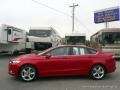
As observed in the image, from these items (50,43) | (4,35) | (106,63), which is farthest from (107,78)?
(50,43)

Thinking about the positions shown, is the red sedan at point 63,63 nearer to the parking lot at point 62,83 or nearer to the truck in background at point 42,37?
the parking lot at point 62,83

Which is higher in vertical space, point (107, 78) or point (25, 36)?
point (25, 36)

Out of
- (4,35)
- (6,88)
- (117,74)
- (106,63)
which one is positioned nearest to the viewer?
(6,88)

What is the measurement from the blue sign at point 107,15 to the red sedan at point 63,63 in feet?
140

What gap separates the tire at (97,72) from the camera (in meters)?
12.8

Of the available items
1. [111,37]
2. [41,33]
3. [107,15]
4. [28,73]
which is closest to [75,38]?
[41,33]

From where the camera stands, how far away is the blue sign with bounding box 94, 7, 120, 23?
54.6m

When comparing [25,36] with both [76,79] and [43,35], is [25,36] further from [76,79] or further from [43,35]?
[76,79]

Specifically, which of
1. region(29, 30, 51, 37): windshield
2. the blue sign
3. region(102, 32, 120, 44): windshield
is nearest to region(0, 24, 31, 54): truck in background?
region(29, 30, 51, 37): windshield

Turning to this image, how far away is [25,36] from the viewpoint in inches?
1182

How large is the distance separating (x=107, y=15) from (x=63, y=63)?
4365cm

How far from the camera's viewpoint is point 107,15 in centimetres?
5497

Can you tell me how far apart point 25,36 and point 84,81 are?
18365 mm

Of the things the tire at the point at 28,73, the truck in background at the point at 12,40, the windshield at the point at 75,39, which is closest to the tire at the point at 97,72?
the tire at the point at 28,73
